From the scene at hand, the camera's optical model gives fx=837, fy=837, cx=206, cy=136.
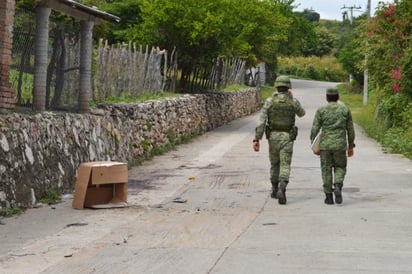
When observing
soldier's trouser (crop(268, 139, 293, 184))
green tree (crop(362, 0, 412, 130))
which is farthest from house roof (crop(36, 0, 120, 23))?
green tree (crop(362, 0, 412, 130))

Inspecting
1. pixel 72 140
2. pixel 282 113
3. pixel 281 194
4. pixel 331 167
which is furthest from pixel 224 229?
Answer: pixel 72 140

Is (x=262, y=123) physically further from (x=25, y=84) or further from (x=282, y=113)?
(x=25, y=84)

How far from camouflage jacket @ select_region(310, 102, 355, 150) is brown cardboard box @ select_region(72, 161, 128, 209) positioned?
116 inches

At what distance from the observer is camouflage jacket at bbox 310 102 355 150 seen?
12180 millimetres

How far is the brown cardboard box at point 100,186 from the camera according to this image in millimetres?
11758

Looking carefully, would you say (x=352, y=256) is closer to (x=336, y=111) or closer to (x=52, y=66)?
(x=336, y=111)

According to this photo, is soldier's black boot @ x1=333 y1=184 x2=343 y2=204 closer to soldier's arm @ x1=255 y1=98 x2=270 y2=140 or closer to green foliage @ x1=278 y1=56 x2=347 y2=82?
soldier's arm @ x1=255 y1=98 x2=270 y2=140

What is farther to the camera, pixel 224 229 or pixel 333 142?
pixel 333 142

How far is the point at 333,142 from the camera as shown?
1217 cm

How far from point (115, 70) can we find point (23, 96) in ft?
19.7

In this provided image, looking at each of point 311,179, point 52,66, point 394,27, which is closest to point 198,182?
point 311,179

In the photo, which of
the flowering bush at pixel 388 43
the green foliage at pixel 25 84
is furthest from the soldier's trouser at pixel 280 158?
the flowering bush at pixel 388 43

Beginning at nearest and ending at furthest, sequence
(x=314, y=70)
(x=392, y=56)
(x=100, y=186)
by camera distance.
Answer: (x=100, y=186) → (x=392, y=56) → (x=314, y=70)

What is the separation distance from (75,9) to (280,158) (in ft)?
15.4
